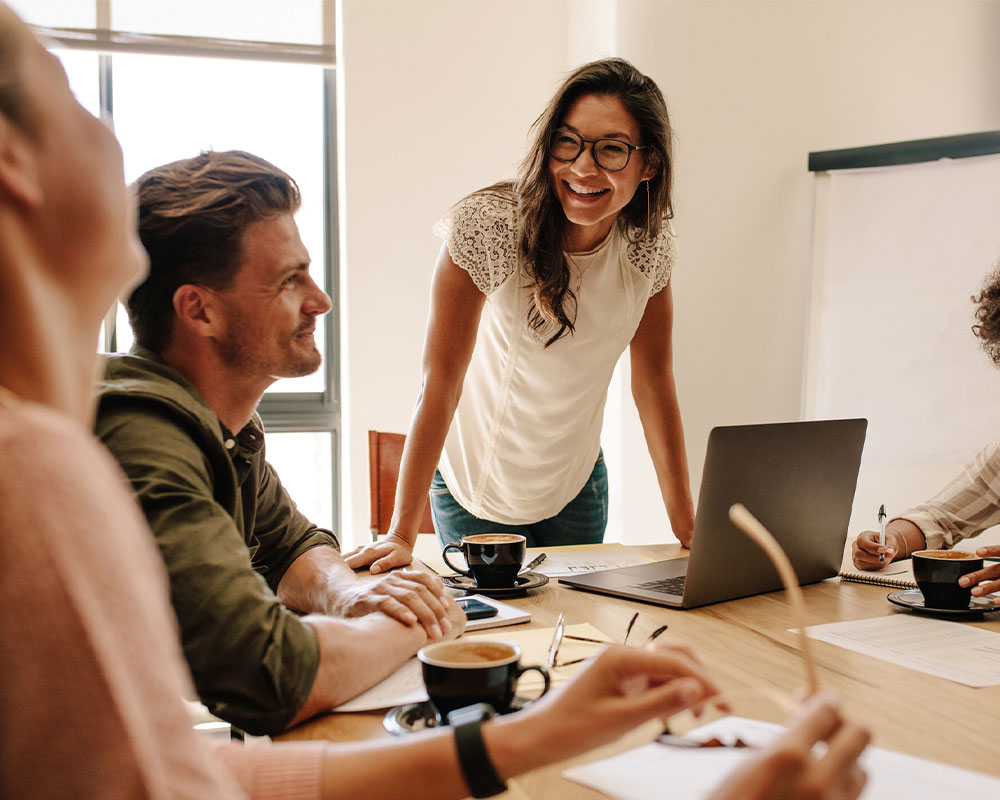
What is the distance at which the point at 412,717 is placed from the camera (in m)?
0.85

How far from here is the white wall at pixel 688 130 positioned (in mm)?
3000

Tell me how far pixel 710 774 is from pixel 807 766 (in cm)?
26

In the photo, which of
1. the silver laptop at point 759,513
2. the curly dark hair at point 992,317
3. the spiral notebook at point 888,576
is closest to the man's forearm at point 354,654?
the silver laptop at point 759,513

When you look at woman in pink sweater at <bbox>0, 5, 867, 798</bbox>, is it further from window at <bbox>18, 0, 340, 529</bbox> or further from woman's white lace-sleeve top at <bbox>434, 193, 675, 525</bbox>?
window at <bbox>18, 0, 340, 529</bbox>

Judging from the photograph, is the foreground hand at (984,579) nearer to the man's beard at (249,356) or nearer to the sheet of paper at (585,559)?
the sheet of paper at (585,559)

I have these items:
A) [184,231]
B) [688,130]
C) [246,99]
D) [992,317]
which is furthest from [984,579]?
[246,99]

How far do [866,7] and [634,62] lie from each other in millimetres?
858

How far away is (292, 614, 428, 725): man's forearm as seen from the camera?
0.89 meters

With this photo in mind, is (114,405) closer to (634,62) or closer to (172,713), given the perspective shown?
(172,713)

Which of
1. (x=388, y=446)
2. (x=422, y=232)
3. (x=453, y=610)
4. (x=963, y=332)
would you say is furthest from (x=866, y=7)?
(x=453, y=610)

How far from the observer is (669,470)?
1.91 m

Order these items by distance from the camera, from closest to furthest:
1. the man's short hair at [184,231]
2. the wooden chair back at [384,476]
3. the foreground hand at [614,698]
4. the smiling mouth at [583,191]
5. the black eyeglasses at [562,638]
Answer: the foreground hand at [614,698], the black eyeglasses at [562,638], the man's short hair at [184,231], the smiling mouth at [583,191], the wooden chair back at [384,476]

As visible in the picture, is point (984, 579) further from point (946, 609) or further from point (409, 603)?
point (409, 603)

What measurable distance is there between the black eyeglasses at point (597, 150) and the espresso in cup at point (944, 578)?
931 millimetres
